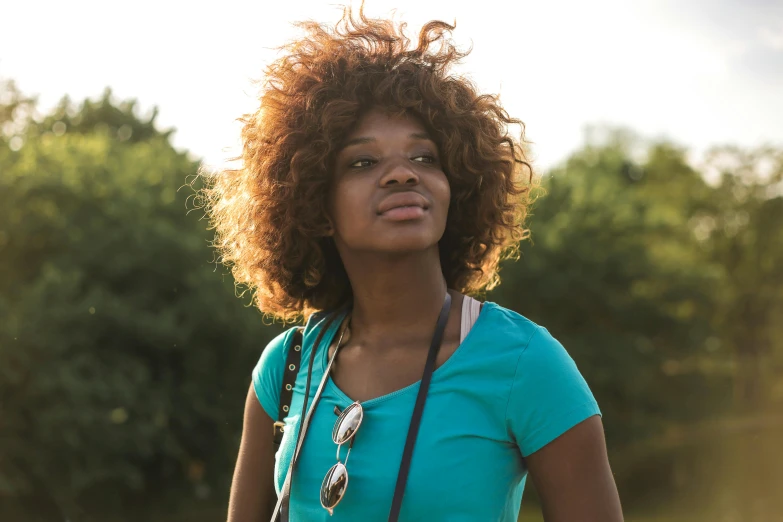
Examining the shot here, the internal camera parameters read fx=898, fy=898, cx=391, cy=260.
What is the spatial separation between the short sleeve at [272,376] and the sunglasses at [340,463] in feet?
1.06

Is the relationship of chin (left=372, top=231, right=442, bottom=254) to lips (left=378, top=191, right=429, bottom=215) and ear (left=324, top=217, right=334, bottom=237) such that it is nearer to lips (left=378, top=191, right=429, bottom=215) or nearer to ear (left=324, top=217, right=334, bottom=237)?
lips (left=378, top=191, right=429, bottom=215)

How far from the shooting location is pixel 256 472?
91.8 inches

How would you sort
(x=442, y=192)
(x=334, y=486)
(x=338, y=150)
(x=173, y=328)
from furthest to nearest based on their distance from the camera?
(x=173, y=328) < (x=338, y=150) < (x=442, y=192) < (x=334, y=486)

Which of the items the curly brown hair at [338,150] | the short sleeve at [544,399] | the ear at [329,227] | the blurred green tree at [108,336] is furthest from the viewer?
the blurred green tree at [108,336]

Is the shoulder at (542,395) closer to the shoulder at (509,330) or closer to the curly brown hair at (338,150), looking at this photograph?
the shoulder at (509,330)

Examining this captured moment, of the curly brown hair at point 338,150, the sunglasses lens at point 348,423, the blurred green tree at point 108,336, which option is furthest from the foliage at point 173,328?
the sunglasses lens at point 348,423

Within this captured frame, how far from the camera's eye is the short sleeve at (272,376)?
226 cm

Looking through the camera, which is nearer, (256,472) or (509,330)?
(509,330)

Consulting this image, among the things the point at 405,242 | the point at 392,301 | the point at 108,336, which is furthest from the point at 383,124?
the point at 108,336

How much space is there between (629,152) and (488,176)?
36.9 meters

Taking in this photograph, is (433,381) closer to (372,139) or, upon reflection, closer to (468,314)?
(468,314)

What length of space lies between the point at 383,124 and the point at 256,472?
3.13 feet

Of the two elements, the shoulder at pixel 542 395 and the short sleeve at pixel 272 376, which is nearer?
the shoulder at pixel 542 395

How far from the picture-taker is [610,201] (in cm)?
2622
